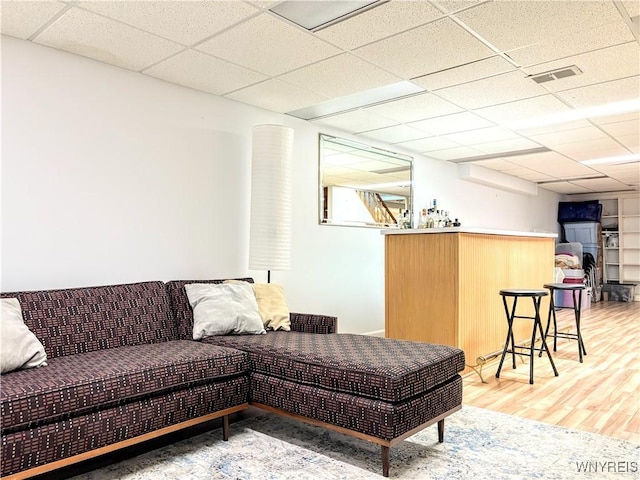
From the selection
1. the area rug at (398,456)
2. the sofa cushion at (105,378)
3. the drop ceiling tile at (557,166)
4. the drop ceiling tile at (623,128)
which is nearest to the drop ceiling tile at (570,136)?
the drop ceiling tile at (623,128)

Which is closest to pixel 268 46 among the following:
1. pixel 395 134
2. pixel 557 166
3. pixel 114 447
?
pixel 114 447

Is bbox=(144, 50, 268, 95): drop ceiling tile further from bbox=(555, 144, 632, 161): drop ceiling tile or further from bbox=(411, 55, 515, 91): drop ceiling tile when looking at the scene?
bbox=(555, 144, 632, 161): drop ceiling tile

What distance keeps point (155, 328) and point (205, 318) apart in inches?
13.1

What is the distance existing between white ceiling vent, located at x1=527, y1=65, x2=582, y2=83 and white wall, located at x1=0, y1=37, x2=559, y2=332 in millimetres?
2250

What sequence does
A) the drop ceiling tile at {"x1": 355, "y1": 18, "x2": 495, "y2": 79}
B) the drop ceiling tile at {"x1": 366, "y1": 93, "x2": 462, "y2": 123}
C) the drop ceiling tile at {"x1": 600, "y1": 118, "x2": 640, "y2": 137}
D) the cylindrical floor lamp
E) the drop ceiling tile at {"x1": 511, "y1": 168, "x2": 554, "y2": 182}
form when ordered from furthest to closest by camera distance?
the drop ceiling tile at {"x1": 511, "y1": 168, "x2": 554, "y2": 182}, the drop ceiling tile at {"x1": 600, "y1": 118, "x2": 640, "y2": 137}, the drop ceiling tile at {"x1": 366, "y1": 93, "x2": 462, "y2": 123}, the cylindrical floor lamp, the drop ceiling tile at {"x1": 355, "y1": 18, "x2": 495, "y2": 79}

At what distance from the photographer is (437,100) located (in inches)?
175

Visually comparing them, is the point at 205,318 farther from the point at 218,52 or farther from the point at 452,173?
the point at 452,173

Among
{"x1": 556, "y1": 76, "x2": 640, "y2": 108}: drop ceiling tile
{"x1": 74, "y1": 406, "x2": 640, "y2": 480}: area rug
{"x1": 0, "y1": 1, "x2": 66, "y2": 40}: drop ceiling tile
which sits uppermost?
{"x1": 556, "y1": 76, "x2": 640, "y2": 108}: drop ceiling tile

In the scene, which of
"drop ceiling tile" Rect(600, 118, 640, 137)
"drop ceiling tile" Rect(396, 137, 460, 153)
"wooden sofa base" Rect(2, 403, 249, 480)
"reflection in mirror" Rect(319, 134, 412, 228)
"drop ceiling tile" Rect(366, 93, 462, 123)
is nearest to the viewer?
"wooden sofa base" Rect(2, 403, 249, 480)

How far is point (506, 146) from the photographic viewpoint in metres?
6.34

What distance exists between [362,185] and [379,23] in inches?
122

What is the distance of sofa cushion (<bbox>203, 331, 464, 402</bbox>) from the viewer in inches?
98.3

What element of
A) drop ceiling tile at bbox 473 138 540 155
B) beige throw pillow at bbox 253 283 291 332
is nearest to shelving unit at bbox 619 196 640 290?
drop ceiling tile at bbox 473 138 540 155

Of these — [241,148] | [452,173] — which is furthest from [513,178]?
[241,148]
